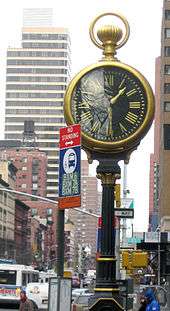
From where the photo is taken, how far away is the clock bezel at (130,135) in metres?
10.8

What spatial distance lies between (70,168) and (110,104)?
2.20 metres

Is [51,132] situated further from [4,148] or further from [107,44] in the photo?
[107,44]

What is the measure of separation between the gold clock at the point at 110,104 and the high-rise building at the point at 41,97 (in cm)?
16971

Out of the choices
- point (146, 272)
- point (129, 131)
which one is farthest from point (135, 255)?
point (146, 272)

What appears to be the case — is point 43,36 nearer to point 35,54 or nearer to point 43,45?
point 43,45

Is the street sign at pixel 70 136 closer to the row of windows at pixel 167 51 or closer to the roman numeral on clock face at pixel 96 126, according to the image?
the roman numeral on clock face at pixel 96 126

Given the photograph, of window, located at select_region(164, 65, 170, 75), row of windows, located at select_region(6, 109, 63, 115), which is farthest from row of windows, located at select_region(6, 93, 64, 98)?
window, located at select_region(164, 65, 170, 75)

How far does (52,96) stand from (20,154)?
64.7 feet

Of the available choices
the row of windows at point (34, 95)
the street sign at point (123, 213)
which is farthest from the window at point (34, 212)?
the street sign at point (123, 213)

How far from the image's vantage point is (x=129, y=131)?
1085 cm

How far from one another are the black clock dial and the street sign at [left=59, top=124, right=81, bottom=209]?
63.4 inches

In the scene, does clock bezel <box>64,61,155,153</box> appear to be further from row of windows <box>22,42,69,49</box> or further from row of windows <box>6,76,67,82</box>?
row of windows <box>22,42,69,49</box>

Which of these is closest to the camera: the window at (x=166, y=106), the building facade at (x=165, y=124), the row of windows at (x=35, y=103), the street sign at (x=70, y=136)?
the street sign at (x=70, y=136)

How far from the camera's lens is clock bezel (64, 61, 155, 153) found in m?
10.8
